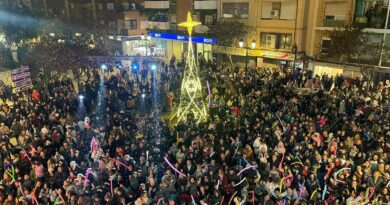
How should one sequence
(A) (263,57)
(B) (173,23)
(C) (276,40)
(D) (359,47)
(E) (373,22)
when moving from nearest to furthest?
1. (D) (359,47)
2. (E) (373,22)
3. (C) (276,40)
4. (A) (263,57)
5. (B) (173,23)

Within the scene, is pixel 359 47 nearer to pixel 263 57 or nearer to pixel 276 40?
pixel 276 40

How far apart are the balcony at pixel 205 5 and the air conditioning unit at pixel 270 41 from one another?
21.0 ft

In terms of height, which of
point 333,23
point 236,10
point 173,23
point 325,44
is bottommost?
point 325,44

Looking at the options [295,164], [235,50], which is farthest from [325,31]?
[295,164]

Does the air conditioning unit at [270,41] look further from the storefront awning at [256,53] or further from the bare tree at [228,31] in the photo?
the bare tree at [228,31]

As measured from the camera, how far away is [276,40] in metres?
27.3

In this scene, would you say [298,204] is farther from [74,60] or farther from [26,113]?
[74,60]

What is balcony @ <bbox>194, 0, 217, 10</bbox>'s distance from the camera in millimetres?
31764

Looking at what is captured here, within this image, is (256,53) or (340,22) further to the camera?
(256,53)

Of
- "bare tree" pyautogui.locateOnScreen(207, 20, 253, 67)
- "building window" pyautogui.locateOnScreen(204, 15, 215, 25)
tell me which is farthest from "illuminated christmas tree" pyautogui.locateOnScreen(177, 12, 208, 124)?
"building window" pyautogui.locateOnScreen(204, 15, 215, 25)

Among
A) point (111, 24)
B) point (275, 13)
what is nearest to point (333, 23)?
point (275, 13)

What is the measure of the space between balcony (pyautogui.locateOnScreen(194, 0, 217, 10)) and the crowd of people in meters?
15.1

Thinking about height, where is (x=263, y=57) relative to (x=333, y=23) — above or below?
below

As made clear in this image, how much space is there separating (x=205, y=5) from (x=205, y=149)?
75.4 feet
